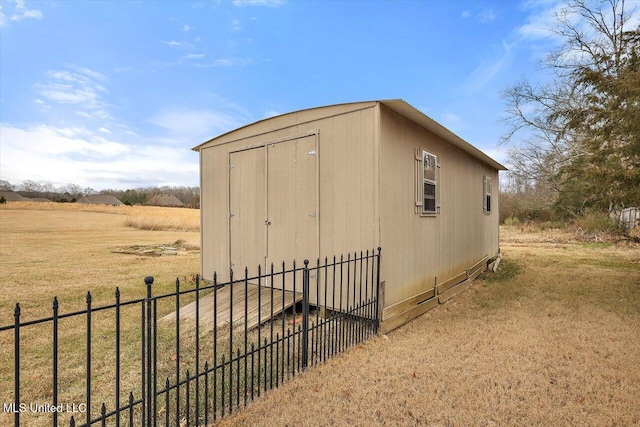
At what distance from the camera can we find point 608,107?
6367 millimetres

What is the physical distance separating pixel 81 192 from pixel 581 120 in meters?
76.1

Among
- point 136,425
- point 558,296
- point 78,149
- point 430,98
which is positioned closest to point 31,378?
point 136,425

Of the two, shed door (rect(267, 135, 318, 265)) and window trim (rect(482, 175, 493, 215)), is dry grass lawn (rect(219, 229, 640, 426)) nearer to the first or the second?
shed door (rect(267, 135, 318, 265))

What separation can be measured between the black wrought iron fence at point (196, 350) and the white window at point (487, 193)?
20.5ft

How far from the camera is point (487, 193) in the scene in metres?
9.29

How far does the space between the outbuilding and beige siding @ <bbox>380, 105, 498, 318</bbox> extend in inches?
0.7

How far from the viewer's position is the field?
245cm

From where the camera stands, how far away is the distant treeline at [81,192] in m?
49.4

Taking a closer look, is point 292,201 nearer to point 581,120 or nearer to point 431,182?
point 431,182

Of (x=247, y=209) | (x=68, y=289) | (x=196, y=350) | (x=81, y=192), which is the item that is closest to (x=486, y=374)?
(x=196, y=350)

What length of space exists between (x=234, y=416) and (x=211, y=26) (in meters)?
10.1

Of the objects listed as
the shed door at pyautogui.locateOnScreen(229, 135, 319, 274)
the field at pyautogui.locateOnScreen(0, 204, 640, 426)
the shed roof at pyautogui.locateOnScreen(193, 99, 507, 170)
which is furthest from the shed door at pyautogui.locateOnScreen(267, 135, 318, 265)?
the field at pyautogui.locateOnScreen(0, 204, 640, 426)

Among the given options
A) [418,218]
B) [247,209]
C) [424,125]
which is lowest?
[418,218]

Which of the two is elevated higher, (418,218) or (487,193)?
(487,193)
